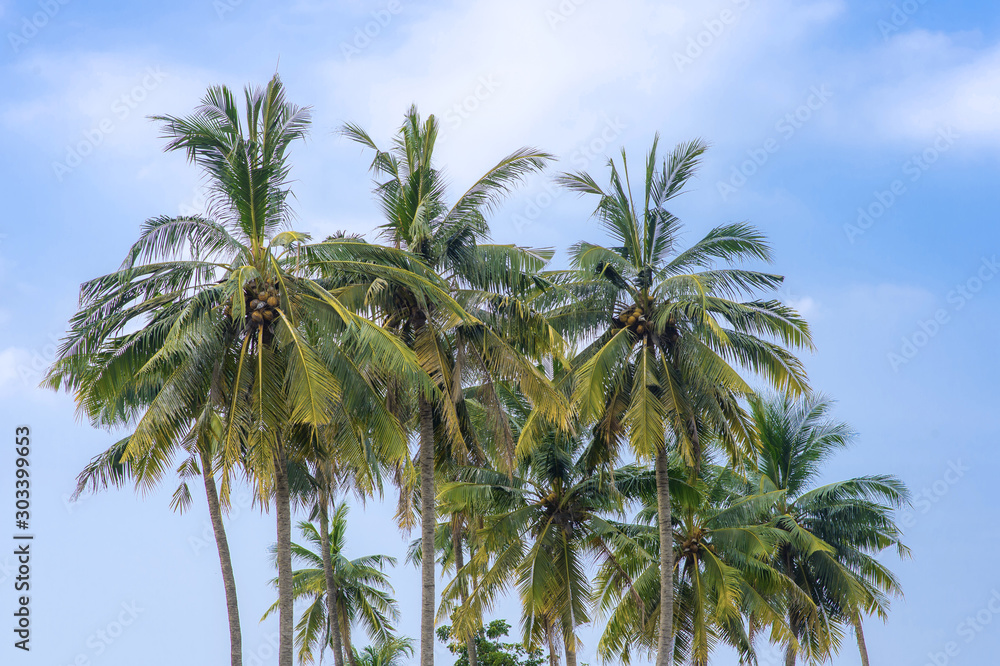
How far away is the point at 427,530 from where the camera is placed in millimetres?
21641

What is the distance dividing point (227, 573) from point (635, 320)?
34.3ft

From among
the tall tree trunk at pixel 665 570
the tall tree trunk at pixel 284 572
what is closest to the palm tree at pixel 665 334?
the tall tree trunk at pixel 665 570

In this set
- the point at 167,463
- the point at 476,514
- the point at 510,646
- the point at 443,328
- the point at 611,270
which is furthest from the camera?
the point at 510,646

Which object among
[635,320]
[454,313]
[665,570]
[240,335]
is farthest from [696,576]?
[240,335]

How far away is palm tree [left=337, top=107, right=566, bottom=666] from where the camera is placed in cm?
2142

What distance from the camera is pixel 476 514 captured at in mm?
29062

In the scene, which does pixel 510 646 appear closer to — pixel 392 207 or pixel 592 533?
pixel 592 533

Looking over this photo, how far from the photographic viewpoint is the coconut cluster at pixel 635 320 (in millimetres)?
24094

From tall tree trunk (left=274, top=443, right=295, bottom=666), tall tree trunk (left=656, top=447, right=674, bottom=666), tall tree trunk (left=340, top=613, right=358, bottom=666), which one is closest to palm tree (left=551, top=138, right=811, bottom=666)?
tall tree trunk (left=656, top=447, right=674, bottom=666)

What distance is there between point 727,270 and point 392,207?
736 centimetres

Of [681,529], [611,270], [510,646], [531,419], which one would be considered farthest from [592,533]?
[510,646]

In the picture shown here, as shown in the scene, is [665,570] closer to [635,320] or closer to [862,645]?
[635,320]

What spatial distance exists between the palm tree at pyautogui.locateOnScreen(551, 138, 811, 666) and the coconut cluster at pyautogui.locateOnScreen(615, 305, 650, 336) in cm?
3

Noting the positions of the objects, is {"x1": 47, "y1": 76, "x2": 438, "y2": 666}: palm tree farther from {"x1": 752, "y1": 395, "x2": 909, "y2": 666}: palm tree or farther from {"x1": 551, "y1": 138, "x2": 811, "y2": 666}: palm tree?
{"x1": 752, "y1": 395, "x2": 909, "y2": 666}: palm tree
